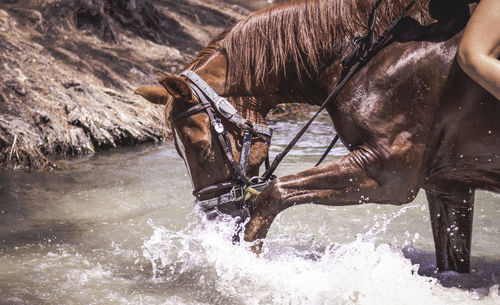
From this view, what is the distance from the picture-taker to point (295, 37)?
2.89 m

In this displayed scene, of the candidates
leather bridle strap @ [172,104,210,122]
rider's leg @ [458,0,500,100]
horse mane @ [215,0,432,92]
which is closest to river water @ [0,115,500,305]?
leather bridle strap @ [172,104,210,122]

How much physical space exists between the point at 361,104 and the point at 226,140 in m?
0.80

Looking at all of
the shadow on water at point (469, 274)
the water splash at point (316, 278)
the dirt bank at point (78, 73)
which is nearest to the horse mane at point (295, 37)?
the water splash at point (316, 278)

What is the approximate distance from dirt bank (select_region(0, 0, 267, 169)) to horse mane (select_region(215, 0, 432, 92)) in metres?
4.06

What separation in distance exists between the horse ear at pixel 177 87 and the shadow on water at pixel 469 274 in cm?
184

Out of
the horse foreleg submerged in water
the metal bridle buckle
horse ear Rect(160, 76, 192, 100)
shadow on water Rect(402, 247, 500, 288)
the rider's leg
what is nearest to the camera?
the rider's leg

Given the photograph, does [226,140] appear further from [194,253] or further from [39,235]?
[39,235]

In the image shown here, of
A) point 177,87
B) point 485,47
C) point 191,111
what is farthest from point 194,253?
point 485,47

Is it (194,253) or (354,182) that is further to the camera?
(194,253)

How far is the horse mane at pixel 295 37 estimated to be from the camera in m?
2.77

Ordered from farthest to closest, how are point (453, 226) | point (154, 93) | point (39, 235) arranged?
point (39, 235) < point (453, 226) < point (154, 93)

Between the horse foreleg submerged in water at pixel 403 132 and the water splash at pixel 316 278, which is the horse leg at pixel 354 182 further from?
the water splash at pixel 316 278

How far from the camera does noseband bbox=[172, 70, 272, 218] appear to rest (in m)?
2.88

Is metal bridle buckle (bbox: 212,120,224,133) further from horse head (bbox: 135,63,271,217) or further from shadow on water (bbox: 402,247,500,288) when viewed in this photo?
shadow on water (bbox: 402,247,500,288)
